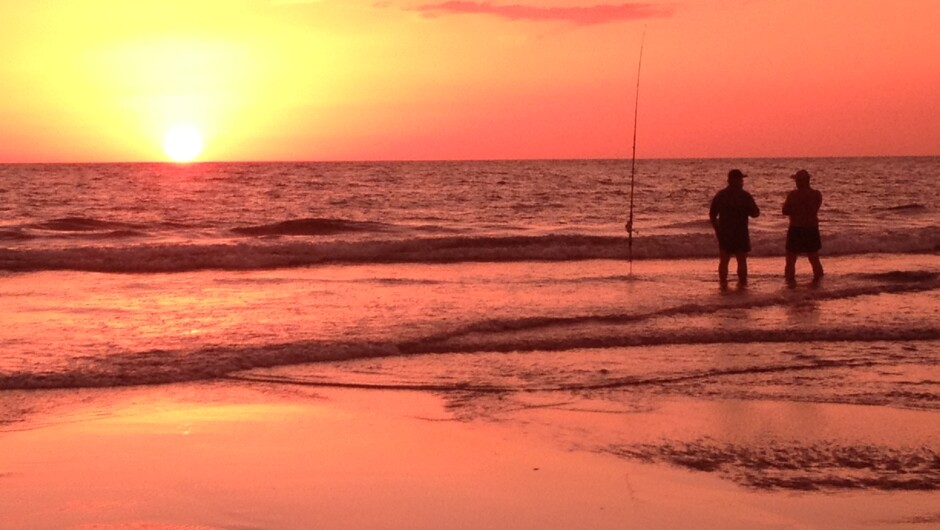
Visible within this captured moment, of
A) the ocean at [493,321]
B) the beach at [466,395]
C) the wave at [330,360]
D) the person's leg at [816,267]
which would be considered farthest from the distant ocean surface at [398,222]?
the wave at [330,360]

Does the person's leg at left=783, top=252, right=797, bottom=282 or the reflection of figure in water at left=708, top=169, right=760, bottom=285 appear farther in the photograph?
the person's leg at left=783, top=252, right=797, bottom=282

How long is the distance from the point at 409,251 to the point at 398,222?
35.7 feet

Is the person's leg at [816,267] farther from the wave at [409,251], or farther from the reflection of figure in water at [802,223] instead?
the wave at [409,251]

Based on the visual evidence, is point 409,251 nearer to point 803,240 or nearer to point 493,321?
point 803,240

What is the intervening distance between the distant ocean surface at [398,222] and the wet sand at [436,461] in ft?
34.8

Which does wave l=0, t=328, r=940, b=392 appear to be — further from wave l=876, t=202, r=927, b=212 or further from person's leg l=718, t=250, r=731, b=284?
wave l=876, t=202, r=927, b=212

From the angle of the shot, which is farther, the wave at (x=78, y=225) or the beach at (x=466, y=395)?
the wave at (x=78, y=225)

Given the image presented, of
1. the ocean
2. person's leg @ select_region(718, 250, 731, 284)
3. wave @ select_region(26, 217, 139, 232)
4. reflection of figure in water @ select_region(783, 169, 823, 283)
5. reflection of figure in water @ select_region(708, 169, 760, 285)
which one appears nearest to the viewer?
the ocean

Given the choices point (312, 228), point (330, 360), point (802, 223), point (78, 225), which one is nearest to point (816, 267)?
point (802, 223)

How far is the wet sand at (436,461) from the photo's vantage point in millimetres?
4898

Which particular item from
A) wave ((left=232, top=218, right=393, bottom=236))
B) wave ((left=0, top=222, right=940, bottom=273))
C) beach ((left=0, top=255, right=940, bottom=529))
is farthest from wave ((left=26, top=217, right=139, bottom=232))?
beach ((left=0, top=255, right=940, bottom=529))

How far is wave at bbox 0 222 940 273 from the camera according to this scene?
57.9ft

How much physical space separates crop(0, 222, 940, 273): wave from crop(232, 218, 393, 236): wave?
673 centimetres

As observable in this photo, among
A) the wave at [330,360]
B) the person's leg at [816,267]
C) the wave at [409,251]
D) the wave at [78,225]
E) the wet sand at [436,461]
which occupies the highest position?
the person's leg at [816,267]
